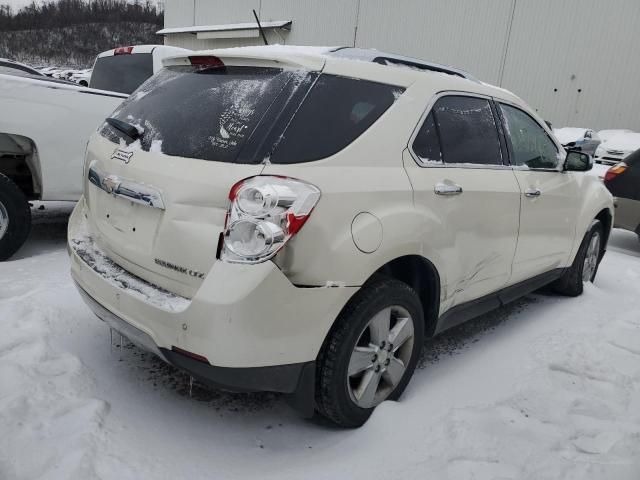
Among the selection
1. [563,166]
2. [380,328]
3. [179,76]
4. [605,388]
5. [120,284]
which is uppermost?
[179,76]

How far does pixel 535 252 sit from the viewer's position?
11.8 ft

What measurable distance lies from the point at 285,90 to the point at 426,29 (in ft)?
61.3

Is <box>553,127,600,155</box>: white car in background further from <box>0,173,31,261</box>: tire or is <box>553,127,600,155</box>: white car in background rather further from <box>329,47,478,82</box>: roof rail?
<box>0,173,31,261</box>: tire

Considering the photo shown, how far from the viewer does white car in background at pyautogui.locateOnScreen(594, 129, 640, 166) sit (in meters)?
12.6

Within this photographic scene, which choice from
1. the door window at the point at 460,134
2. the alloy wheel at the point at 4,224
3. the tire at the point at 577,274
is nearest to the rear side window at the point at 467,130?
the door window at the point at 460,134

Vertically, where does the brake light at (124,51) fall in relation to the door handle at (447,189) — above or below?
above

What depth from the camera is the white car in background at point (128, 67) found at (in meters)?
5.69

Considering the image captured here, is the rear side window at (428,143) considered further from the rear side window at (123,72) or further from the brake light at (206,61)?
the rear side window at (123,72)

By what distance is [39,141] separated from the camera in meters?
4.20

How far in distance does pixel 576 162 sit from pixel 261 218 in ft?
9.60

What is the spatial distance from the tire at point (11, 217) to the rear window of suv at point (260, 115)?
2081 millimetres

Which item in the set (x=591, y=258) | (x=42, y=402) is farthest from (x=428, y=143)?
(x=591, y=258)

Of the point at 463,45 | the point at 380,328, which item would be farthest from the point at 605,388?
the point at 463,45

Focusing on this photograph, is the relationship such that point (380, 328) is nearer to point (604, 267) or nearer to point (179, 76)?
point (179, 76)
